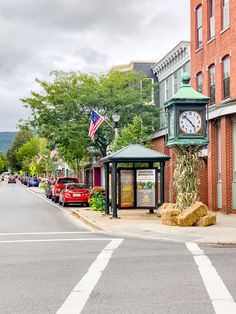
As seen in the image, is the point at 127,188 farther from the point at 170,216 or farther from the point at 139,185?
the point at 170,216

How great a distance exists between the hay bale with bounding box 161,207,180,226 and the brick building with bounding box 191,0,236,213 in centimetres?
593

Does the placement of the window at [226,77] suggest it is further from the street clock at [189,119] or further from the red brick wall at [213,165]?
the street clock at [189,119]

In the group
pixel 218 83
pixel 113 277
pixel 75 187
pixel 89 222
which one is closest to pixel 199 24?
pixel 218 83

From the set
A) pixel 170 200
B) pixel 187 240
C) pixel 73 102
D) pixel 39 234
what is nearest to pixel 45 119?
pixel 73 102

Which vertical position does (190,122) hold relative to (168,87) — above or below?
below

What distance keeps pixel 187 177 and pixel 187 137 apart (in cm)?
133

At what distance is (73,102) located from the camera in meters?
34.8

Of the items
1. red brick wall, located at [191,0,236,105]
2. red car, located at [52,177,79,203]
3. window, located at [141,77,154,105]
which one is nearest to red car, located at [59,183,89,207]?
red car, located at [52,177,79,203]

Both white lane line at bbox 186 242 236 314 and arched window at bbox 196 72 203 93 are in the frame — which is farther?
→ arched window at bbox 196 72 203 93

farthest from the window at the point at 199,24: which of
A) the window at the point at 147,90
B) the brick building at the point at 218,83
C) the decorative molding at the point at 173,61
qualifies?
the window at the point at 147,90

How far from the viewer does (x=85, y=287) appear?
28.3ft

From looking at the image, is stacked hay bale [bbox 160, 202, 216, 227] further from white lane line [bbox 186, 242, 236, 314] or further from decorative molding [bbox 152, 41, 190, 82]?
decorative molding [bbox 152, 41, 190, 82]

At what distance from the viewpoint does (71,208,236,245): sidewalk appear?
591 inches

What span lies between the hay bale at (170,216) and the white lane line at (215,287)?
6063 millimetres
